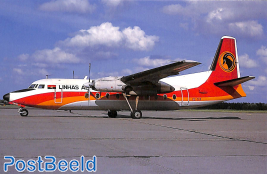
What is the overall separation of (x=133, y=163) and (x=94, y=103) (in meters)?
18.0

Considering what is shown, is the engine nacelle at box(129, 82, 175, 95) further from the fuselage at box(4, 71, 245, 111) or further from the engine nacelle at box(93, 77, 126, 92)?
the engine nacelle at box(93, 77, 126, 92)

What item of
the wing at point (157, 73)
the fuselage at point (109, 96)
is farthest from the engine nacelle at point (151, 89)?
the fuselage at point (109, 96)

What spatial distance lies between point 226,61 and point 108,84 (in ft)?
38.1

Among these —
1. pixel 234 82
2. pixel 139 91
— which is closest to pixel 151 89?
pixel 139 91

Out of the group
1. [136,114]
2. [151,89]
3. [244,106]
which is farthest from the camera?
[244,106]

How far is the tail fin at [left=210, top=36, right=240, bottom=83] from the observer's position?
27938 millimetres

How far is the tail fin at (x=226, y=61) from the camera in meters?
27.9

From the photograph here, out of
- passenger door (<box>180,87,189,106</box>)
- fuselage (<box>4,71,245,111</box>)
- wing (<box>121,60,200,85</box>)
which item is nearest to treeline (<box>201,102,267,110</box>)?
fuselage (<box>4,71,245,111</box>)

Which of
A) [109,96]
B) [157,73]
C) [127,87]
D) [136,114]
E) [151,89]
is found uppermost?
[157,73]

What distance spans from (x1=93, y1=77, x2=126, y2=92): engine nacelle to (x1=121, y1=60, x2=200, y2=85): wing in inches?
18.8

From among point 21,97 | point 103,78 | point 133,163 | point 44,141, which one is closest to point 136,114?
point 103,78

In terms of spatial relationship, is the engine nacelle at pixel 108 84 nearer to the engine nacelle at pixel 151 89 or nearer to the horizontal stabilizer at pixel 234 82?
the engine nacelle at pixel 151 89

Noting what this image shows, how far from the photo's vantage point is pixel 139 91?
2489 cm

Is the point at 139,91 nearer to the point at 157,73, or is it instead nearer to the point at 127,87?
the point at 127,87
